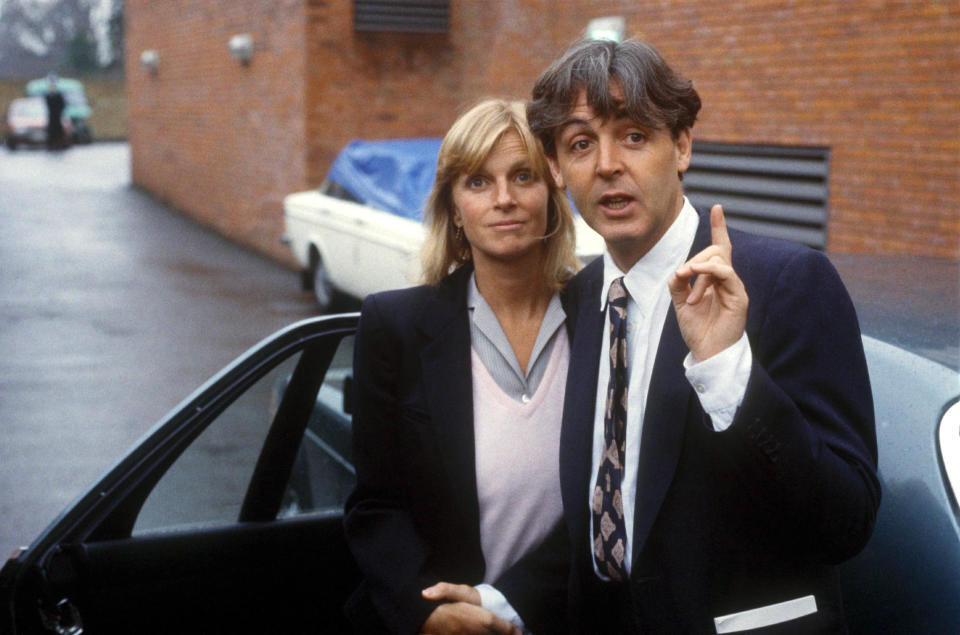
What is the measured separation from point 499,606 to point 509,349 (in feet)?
1.64

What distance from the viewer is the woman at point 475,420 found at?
88.4 inches

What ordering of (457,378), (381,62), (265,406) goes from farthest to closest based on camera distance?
(381,62) < (265,406) < (457,378)

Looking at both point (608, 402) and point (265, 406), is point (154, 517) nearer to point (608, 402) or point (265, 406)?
point (265, 406)

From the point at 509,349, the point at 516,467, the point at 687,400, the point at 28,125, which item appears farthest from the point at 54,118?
the point at 687,400

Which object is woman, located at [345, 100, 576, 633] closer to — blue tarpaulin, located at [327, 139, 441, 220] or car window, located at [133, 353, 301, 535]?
car window, located at [133, 353, 301, 535]

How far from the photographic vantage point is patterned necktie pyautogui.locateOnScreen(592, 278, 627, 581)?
1.88m

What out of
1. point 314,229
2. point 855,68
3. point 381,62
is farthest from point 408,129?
point 855,68

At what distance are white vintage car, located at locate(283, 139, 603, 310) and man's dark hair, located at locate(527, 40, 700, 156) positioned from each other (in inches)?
261

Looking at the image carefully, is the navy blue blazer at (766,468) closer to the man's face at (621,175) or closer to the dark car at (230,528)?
the man's face at (621,175)

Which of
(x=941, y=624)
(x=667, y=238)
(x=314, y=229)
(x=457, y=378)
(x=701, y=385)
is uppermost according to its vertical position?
(x=667, y=238)

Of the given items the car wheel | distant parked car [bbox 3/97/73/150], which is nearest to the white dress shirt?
the car wheel

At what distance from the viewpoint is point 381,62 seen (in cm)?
1364

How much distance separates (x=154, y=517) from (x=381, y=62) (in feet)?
37.2

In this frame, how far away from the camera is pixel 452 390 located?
227 cm
